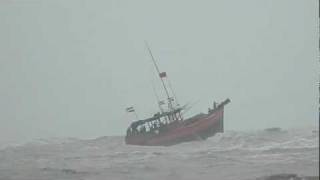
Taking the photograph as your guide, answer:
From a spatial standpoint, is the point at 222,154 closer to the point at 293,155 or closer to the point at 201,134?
the point at 293,155

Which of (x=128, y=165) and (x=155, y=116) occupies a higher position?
(x=155, y=116)

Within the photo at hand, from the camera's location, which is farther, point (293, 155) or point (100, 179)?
point (293, 155)

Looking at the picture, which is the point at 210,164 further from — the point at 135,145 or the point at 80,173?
the point at 135,145

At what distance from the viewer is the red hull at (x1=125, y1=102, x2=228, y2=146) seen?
48.8m

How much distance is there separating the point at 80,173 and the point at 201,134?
24.9m

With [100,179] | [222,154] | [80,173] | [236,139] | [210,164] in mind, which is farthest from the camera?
[236,139]

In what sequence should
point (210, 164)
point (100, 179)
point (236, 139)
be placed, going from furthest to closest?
1. point (236, 139)
2. point (210, 164)
3. point (100, 179)

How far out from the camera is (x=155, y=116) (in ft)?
166

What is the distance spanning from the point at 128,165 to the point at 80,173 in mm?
4345

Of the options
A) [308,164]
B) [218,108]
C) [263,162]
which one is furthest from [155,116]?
[308,164]

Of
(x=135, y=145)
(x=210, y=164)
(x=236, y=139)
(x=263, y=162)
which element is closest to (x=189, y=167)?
(x=210, y=164)

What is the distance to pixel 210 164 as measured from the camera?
27.9m

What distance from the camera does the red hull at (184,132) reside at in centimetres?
4884

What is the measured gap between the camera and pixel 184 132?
48.8 meters
